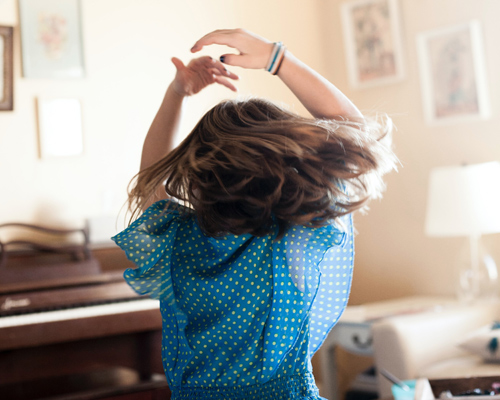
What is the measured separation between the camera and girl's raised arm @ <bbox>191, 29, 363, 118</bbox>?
0.93 metres

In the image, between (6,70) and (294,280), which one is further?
(6,70)

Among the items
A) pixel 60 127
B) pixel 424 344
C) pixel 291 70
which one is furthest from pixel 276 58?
pixel 60 127

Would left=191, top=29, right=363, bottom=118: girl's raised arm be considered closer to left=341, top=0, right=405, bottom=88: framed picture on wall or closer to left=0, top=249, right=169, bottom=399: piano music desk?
left=0, top=249, right=169, bottom=399: piano music desk

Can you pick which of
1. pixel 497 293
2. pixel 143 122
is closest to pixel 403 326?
pixel 497 293

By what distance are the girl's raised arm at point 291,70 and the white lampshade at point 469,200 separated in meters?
1.71

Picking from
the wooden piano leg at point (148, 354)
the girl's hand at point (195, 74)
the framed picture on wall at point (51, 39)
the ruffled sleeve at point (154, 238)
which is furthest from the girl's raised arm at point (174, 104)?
the framed picture on wall at point (51, 39)

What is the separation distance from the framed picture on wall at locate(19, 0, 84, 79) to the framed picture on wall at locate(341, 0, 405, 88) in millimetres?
1388

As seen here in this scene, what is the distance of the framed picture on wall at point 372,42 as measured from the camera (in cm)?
305

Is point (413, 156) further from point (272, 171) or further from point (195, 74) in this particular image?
point (272, 171)

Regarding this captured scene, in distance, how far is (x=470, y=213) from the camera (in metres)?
2.48

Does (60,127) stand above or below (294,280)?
above

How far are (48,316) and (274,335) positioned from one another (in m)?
1.44

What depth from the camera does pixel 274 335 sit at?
0.85 metres

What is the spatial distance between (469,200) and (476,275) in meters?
0.37
